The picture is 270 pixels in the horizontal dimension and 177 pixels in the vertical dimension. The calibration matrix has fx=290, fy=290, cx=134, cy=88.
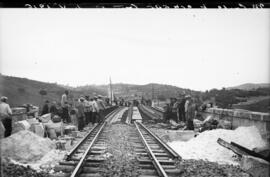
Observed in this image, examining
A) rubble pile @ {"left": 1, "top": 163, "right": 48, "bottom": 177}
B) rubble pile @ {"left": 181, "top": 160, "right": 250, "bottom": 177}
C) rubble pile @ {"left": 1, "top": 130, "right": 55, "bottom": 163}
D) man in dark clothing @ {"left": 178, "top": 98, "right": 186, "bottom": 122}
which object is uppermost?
man in dark clothing @ {"left": 178, "top": 98, "right": 186, "bottom": 122}

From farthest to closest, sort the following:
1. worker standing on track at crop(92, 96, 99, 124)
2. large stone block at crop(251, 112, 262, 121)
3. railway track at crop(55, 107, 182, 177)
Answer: worker standing on track at crop(92, 96, 99, 124) → large stone block at crop(251, 112, 262, 121) → railway track at crop(55, 107, 182, 177)

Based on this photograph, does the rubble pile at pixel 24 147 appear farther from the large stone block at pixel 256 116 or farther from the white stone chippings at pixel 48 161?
the large stone block at pixel 256 116

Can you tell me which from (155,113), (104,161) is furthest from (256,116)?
(155,113)

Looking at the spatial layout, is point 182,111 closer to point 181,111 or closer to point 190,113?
point 181,111

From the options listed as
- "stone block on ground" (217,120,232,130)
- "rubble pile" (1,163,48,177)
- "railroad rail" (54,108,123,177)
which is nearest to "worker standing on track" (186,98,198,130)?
"stone block on ground" (217,120,232,130)

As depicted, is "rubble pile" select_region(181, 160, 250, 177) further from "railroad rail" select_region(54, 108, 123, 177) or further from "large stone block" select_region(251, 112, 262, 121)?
"large stone block" select_region(251, 112, 262, 121)

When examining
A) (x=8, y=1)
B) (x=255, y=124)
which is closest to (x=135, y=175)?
(x=8, y=1)

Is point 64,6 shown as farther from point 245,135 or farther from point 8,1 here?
point 245,135
